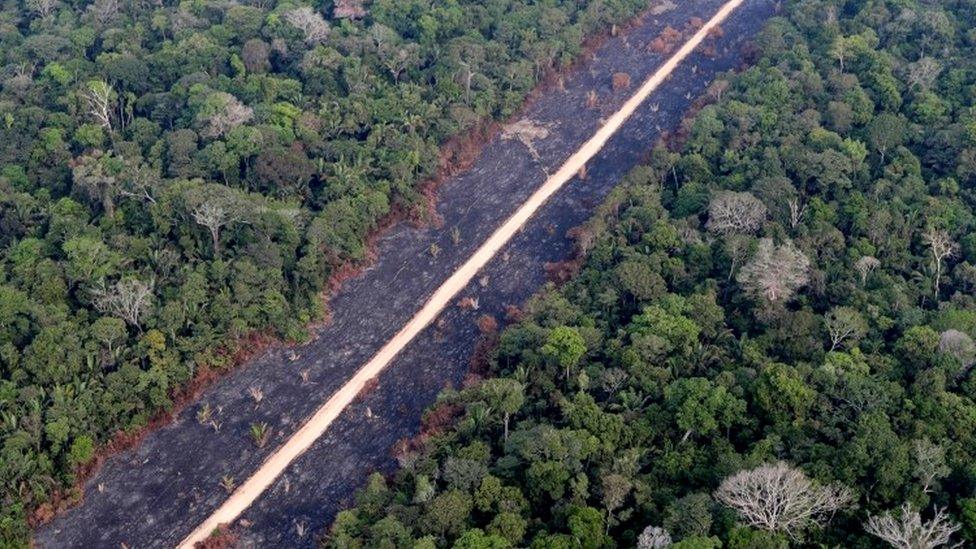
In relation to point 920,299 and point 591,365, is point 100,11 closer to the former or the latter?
point 591,365

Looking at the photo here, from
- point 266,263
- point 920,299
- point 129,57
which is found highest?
point 129,57

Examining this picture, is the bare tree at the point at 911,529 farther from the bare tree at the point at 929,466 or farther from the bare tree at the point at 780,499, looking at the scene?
the bare tree at the point at 780,499

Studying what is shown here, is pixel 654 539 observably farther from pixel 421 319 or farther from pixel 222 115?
pixel 222 115

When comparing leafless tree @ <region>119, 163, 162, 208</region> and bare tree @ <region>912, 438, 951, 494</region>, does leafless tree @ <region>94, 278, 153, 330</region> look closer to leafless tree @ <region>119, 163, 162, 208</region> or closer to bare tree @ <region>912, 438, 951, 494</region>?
leafless tree @ <region>119, 163, 162, 208</region>

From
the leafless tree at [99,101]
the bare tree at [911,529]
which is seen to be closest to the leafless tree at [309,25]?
the leafless tree at [99,101]

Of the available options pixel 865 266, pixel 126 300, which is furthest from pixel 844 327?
pixel 126 300

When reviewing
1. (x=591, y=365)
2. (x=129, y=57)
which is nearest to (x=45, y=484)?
(x=591, y=365)

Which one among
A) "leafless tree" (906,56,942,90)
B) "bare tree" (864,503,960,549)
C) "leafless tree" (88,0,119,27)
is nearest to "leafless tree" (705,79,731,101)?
"leafless tree" (906,56,942,90)
